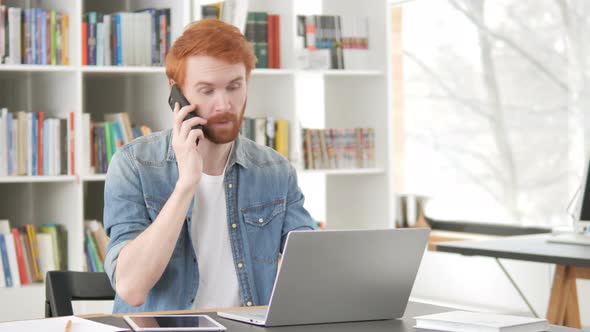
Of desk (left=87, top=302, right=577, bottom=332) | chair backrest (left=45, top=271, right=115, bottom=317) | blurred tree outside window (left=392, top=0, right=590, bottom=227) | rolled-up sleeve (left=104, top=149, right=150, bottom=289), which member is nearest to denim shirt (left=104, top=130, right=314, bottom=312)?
rolled-up sleeve (left=104, top=149, right=150, bottom=289)

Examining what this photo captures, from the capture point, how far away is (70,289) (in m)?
2.29

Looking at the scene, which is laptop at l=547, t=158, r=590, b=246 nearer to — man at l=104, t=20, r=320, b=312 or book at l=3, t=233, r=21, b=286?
man at l=104, t=20, r=320, b=312

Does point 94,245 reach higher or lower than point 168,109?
lower

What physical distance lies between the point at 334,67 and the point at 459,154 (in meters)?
1.10

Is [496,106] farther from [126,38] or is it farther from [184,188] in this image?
[184,188]

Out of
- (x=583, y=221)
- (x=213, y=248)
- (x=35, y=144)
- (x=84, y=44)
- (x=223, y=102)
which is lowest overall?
(x=583, y=221)

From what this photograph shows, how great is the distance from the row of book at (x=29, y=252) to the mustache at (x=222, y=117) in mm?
1915

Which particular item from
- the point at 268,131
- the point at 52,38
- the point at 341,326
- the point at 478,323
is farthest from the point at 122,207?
the point at 268,131

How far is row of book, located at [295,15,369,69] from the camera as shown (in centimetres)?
454

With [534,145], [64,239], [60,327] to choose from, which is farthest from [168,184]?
[534,145]

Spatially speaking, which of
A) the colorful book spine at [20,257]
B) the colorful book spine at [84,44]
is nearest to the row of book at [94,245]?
the colorful book spine at [20,257]

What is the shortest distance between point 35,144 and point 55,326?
2383mm

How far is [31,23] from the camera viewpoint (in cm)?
393

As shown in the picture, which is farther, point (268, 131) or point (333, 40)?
point (333, 40)
